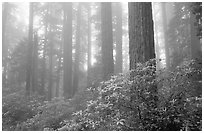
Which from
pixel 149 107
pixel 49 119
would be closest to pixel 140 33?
pixel 149 107

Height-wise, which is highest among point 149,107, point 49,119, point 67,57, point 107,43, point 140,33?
point 107,43

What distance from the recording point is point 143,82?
5.20 metres

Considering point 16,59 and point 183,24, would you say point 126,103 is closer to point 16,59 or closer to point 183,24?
point 183,24

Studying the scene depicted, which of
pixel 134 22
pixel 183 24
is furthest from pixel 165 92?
pixel 183 24

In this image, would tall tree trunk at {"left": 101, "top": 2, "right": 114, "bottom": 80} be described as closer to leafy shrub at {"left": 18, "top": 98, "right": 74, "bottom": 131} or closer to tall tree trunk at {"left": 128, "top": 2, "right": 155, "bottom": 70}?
leafy shrub at {"left": 18, "top": 98, "right": 74, "bottom": 131}

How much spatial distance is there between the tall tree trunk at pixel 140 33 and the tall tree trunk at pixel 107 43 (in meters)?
4.91

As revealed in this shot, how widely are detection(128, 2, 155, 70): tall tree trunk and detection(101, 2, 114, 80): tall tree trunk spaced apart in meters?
4.91

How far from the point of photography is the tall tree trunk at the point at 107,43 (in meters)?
11.9

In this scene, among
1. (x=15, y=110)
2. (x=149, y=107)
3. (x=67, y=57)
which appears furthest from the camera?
(x=67, y=57)

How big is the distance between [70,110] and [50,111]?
2.49ft

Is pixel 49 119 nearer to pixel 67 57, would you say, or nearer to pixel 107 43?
pixel 107 43

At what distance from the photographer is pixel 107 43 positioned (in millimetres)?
12219

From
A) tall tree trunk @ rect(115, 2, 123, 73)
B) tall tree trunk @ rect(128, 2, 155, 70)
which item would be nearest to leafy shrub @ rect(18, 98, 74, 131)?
tall tree trunk @ rect(128, 2, 155, 70)

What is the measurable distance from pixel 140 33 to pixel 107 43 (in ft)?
18.7
